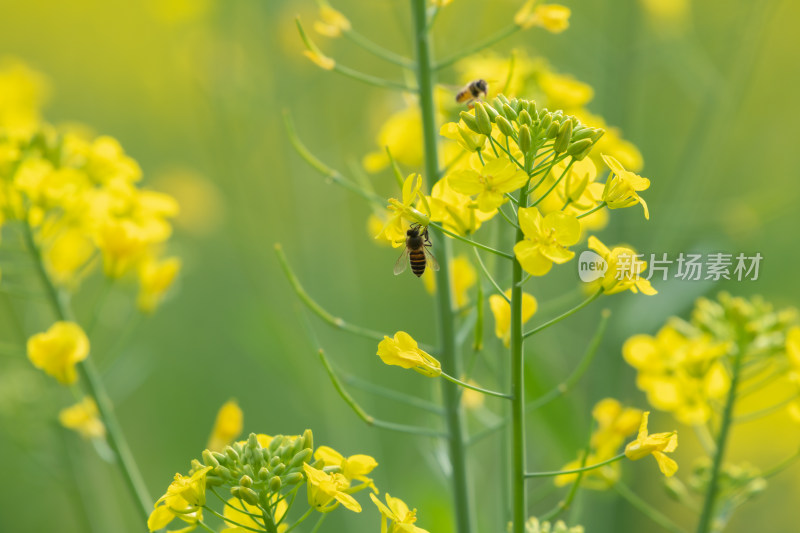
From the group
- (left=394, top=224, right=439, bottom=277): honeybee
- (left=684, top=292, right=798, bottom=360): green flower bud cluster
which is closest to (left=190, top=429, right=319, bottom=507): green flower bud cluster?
(left=394, top=224, right=439, bottom=277): honeybee

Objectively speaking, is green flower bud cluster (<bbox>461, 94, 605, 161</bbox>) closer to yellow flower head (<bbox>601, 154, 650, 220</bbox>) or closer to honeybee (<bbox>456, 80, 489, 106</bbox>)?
yellow flower head (<bbox>601, 154, 650, 220</bbox>)

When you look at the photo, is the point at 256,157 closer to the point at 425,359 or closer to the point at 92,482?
the point at 92,482

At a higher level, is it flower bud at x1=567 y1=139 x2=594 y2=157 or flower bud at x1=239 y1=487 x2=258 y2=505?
flower bud at x1=567 y1=139 x2=594 y2=157

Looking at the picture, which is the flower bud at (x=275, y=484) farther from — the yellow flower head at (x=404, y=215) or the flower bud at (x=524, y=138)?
the flower bud at (x=524, y=138)

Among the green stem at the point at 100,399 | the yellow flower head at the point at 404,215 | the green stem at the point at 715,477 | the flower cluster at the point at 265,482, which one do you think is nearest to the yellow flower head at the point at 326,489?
the flower cluster at the point at 265,482

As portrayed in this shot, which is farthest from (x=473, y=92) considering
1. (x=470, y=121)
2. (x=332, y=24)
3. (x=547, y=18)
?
(x=470, y=121)

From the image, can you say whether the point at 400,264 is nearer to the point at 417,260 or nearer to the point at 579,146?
the point at 417,260
